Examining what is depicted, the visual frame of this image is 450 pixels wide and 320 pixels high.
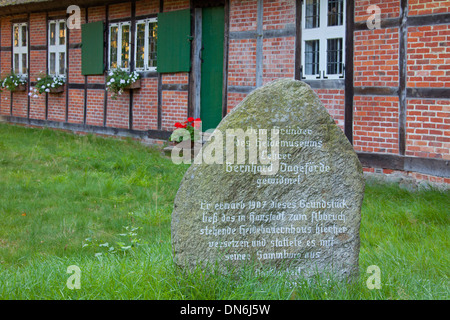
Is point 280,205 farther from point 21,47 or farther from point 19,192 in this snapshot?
point 21,47

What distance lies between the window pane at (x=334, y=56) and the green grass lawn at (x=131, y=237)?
6.26ft

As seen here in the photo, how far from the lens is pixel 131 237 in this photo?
5258 mm

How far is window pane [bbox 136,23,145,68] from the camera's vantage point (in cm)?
1196

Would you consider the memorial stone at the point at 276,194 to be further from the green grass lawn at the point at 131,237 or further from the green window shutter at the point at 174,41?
the green window shutter at the point at 174,41

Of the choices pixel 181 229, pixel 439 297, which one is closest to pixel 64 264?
pixel 181 229

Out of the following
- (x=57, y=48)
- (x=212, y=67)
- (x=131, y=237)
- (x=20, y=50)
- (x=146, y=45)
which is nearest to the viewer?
(x=131, y=237)

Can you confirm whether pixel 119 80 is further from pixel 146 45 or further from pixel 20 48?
pixel 20 48

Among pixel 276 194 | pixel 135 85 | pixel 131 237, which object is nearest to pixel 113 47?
pixel 135 85

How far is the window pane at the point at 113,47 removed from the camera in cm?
1273

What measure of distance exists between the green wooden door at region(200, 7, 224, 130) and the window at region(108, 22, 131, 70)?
7.80 feet

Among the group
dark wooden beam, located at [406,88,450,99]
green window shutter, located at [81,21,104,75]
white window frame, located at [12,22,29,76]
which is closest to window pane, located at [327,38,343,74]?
dark wooden beam, located at [406,88,450,99]

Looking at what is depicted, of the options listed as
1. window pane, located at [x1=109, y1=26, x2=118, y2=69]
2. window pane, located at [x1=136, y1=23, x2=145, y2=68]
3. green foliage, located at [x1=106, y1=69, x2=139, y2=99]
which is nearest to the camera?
green foliage, located at [x1=106, y1=69, x2=139, y2=99]

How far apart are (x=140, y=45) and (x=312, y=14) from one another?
15.0 ft

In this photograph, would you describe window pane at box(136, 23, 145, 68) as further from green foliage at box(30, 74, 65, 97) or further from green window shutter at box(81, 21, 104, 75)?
green foliage at box(30, 74, 65, 97)
